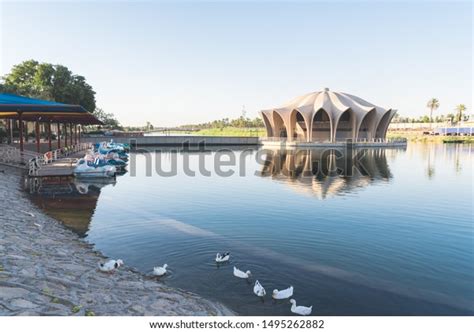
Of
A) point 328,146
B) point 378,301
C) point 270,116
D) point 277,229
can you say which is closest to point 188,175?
point 277,229

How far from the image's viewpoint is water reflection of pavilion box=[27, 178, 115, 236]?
14652 mm

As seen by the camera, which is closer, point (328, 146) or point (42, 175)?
point (42, 175)

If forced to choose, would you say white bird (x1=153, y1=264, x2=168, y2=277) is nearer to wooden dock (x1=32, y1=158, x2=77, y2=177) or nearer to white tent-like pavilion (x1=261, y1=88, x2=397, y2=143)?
wooden dock (x1=32, y1=158, x2=77, y2=177)

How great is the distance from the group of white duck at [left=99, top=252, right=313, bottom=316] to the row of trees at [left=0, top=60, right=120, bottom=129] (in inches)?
2295

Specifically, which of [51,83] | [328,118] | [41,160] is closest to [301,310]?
[41,160]

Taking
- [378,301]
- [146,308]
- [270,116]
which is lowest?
[378,301]

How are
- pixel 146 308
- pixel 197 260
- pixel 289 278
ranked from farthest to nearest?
1. pixel 197 260
2. pixel 289 278
3. pixel 146 308

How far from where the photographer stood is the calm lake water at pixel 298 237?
8.48m

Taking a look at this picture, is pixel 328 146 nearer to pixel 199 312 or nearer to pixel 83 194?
pixel 83 194

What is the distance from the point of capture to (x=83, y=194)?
20312 mm

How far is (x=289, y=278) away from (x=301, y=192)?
13386mm

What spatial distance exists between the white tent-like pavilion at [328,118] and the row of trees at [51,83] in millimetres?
46308

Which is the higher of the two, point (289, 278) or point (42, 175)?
point (42, 175)

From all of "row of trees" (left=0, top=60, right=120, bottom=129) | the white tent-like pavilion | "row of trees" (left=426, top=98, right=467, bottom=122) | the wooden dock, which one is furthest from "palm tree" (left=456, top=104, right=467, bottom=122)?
the wooden dock
